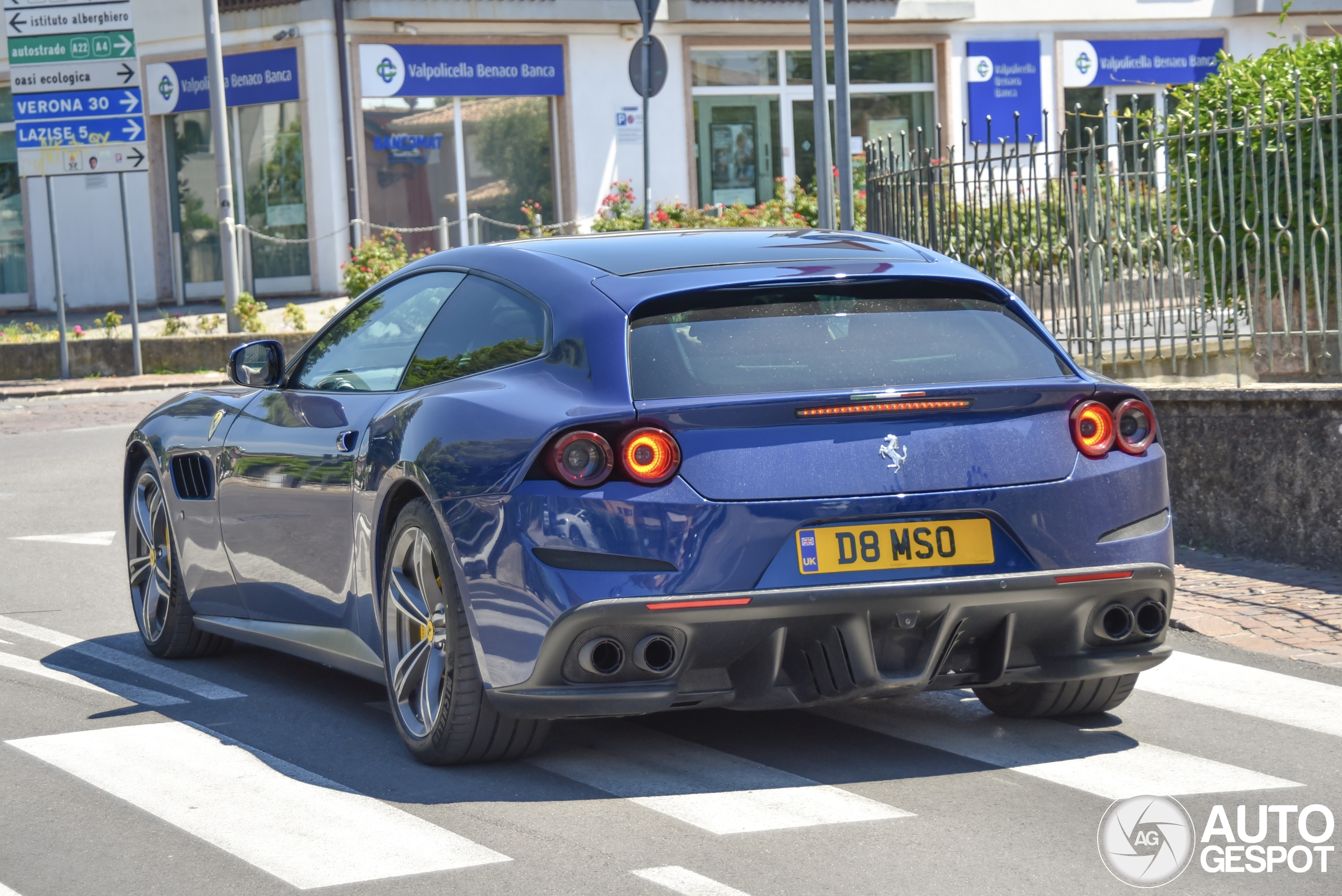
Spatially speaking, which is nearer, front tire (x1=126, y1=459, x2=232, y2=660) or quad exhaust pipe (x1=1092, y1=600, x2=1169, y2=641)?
quad exhaust pipe (x1=1092, y1=600, x2=1169, y2=641)

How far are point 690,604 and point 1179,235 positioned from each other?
17.5ft

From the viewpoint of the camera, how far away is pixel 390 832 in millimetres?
4285

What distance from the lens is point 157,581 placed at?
6754mm

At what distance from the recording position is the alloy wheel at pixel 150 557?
22.0 ft

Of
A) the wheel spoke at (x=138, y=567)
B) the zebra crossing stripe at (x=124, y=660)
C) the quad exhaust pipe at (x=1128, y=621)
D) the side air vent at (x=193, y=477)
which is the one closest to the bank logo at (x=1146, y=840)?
the quad exhaust pipe at (x=1128, y=621)

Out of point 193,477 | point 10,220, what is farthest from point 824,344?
point 10,220

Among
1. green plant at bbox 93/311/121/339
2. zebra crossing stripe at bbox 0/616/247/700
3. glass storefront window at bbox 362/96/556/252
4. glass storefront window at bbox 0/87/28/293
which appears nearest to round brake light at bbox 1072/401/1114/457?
zebra crossing stripe at bbox 0/616/247/700

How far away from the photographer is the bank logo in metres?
3.91

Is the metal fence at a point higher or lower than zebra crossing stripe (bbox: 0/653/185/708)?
higher

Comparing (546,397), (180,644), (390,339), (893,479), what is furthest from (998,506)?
(180,644)

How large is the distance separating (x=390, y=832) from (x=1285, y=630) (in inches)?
145

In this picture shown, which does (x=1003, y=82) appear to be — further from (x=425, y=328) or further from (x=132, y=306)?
(x=425, y=328)

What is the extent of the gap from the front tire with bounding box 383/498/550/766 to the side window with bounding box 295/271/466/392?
65 centimetres

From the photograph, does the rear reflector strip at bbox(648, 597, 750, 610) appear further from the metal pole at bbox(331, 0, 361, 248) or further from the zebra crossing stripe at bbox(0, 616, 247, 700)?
the metal pole at bbox(331, 0, 361, 248)
